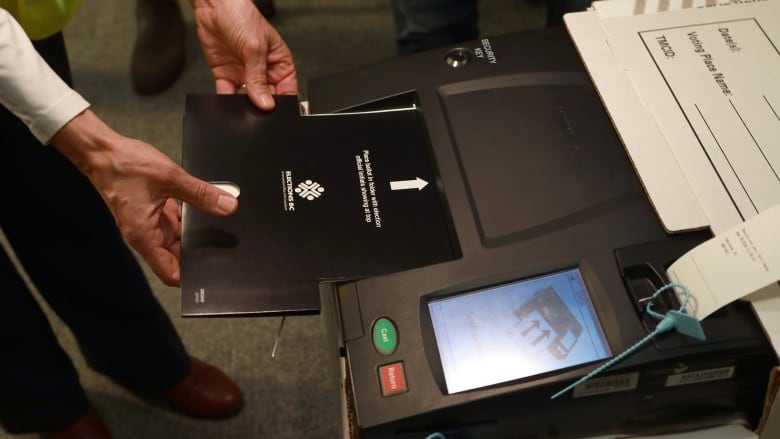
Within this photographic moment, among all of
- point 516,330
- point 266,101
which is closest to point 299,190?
point 266,101

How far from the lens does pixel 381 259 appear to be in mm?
677

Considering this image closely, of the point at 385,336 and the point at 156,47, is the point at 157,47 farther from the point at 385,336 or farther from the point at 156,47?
the point at 385,336

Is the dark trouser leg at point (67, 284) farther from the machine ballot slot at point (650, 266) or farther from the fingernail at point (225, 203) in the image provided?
the machine ballot slot at point (650, 266)

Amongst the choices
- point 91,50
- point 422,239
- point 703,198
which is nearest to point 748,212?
point 703,198

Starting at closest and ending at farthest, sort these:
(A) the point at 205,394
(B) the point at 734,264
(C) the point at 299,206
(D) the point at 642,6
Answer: (B) the point at 734,264, (C) the point at 299,206, (D) the point at 642,6, (A) the point at 205,394

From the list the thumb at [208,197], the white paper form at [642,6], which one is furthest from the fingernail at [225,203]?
the white paper form at [642,6]

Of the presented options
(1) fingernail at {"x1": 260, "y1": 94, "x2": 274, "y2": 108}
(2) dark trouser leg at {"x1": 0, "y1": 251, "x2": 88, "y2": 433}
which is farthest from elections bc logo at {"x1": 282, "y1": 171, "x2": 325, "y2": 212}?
(2) dark trouser leg at {"x1": 0, "y1": 251, "x2": 88, "y2": 433}

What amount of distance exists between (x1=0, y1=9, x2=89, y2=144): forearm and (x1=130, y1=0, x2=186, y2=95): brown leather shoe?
1020 mm

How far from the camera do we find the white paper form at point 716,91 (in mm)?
669

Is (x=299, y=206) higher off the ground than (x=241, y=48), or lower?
lower

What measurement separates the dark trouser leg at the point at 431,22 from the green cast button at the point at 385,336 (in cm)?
66

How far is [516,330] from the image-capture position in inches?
25.0

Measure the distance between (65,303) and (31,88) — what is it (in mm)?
464

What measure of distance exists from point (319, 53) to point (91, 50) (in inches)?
21.5
